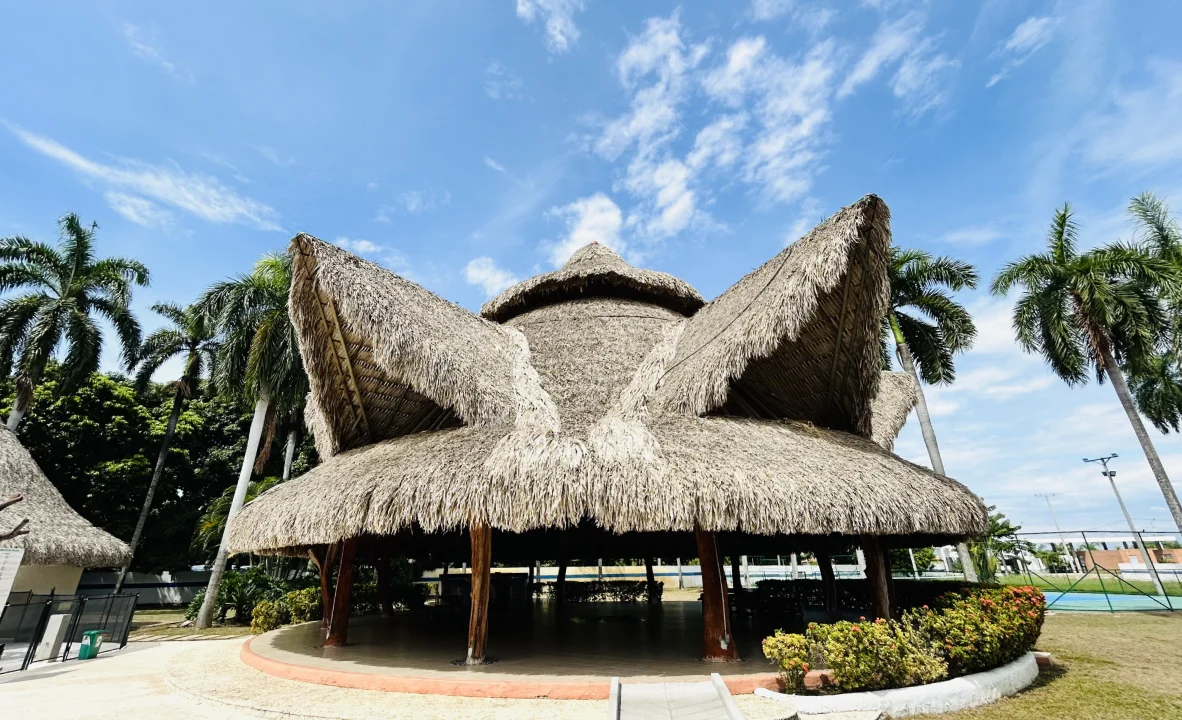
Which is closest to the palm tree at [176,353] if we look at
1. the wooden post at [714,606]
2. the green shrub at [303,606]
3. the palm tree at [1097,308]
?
the green shrub at [303,606]

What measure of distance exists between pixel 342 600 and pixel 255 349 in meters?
10.5

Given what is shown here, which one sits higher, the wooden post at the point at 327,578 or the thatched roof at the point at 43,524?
the thatched roof at the point at 43,524

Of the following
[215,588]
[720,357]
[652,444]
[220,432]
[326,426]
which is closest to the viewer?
[652,444]

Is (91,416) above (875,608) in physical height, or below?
above

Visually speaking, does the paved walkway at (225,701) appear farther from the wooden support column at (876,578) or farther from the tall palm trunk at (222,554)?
the tall palm trunk at (222,554)

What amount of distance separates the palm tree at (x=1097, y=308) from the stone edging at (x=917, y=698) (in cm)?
1384

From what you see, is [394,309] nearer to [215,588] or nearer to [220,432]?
[215,588]

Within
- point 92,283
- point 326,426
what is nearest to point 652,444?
point 326,426

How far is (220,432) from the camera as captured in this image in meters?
28.4

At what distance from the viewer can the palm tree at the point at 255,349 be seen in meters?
16.2

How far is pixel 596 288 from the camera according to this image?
14.6 metres

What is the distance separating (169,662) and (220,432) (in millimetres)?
23755

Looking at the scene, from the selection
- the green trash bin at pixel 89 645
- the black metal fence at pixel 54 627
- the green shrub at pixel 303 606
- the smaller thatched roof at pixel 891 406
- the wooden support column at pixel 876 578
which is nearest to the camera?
the wooden support column at pixel 876 578

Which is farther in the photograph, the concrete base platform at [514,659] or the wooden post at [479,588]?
the wooden post at [479,588]
